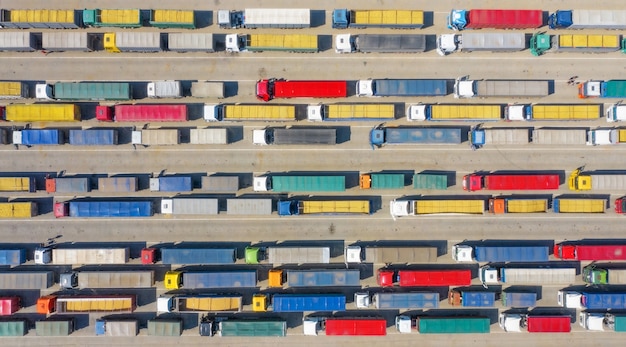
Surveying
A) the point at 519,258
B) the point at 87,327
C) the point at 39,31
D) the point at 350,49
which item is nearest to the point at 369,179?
the point at 350,49

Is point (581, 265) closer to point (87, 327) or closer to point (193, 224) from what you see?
point (193, 224)

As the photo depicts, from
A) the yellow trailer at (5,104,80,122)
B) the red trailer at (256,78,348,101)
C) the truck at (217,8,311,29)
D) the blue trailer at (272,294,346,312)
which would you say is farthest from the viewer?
the blue trailer at (272,294,346,312)

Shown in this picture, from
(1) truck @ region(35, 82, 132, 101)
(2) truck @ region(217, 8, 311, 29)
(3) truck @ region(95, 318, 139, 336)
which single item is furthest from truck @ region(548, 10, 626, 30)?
(3) truck @ region(95, 318, 139, 336)

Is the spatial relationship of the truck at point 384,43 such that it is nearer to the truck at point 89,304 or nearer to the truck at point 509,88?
the truck at point 509,88

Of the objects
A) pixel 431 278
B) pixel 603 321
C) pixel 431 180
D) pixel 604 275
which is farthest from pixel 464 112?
pixel 603 321

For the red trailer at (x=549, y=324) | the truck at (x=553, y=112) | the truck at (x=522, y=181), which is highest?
the truck at (x=553, y=112)

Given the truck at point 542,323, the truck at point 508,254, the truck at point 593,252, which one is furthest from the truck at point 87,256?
the truck at point 593,252

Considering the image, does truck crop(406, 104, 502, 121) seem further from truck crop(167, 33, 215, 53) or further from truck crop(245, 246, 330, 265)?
truck crop(167, 33, 215, 53)
